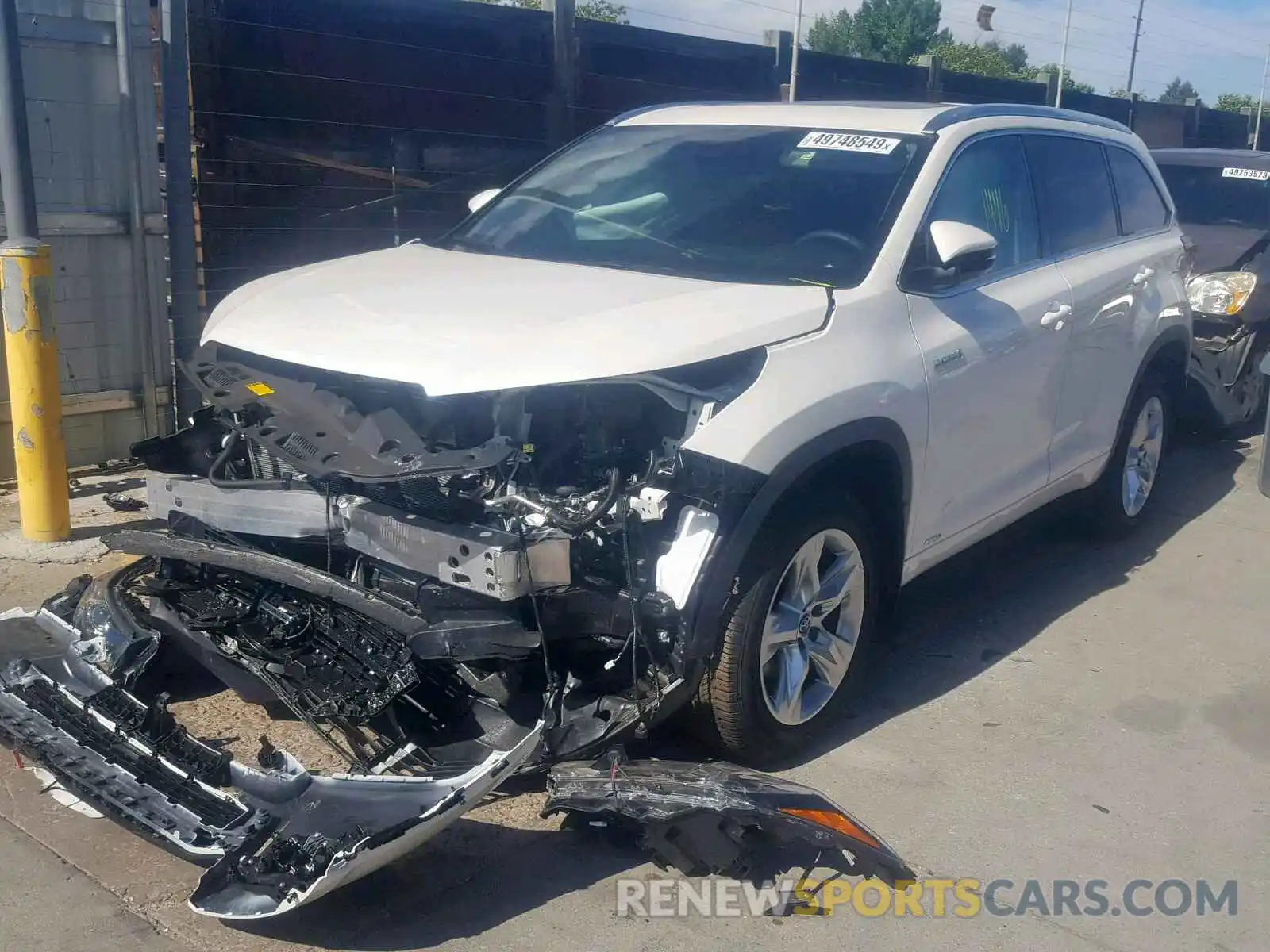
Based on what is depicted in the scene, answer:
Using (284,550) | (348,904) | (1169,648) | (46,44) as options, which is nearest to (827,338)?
(284,550)

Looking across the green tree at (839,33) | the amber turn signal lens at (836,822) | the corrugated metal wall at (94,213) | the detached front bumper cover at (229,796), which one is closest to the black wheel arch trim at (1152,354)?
the amber turn signal lens at (836,822)

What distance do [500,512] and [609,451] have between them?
0.34 m

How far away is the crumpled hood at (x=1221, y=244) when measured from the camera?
27.3 feet

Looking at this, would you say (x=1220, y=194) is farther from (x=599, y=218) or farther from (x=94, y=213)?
(x=94, y=213)

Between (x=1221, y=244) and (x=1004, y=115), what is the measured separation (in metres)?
4.25

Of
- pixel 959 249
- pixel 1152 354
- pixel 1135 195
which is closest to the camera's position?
pixel 959 249

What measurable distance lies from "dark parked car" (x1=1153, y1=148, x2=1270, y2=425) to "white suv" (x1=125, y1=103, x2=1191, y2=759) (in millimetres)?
3399

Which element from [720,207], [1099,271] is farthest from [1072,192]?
[720,207]

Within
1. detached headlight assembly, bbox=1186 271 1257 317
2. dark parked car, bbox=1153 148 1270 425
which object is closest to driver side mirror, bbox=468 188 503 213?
dark parked car, bbox=1153 148 1270 425

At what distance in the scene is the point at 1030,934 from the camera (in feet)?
10.8

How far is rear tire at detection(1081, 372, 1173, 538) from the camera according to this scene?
6.04 m

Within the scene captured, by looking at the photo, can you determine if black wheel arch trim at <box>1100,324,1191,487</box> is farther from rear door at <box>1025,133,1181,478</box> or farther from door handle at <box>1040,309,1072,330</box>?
door handle at <box>1040,309,1072,330</box>

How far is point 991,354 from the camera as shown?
457 centimetres

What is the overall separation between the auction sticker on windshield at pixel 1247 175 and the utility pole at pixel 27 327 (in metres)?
7.84
